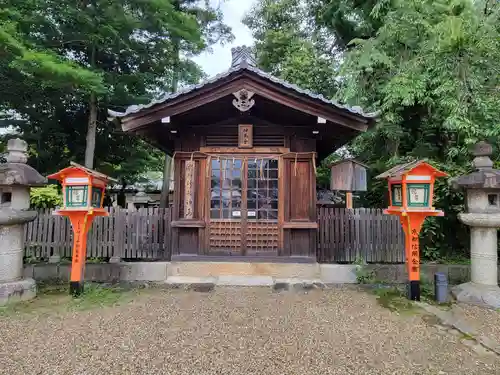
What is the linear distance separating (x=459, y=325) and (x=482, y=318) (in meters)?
0.66

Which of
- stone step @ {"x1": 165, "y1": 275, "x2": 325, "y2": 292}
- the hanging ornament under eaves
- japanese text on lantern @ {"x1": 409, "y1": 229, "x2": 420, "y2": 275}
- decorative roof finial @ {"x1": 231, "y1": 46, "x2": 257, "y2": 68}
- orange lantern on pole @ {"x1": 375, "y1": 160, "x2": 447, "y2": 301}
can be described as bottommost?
stone step @ {"x1": 165, "y1": 275, "x2": 325, "y2": 292}

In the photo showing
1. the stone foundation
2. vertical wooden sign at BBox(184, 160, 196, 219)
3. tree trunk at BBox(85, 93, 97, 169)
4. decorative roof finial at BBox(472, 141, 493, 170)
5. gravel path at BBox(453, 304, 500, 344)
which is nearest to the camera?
gravel path at BBox(453, 304, 500, 344)

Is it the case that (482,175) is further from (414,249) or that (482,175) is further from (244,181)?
(244,181)

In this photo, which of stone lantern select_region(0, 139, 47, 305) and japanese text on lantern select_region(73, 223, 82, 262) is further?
japanese text on lantern select_region(73, 223, 82, 262)

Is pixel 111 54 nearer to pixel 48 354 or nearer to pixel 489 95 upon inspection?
pixel 48 354

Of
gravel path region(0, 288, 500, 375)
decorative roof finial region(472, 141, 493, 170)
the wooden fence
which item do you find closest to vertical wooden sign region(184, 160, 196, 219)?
the wooden fence

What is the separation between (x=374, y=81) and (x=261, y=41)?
11026mm

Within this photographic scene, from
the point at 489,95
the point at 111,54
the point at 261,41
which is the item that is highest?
the point at 261,41

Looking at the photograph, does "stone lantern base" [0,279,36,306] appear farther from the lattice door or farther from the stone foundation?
the lattice door

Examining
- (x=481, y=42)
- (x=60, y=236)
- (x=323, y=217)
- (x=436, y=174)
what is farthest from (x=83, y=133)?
(x=481, y=42)

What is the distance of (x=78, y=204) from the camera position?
5.24 m

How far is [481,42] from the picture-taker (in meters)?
6.55

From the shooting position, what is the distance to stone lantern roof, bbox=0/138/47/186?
202 inches

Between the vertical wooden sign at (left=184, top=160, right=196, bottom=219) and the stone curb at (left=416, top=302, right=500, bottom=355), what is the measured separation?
4.81 meters
